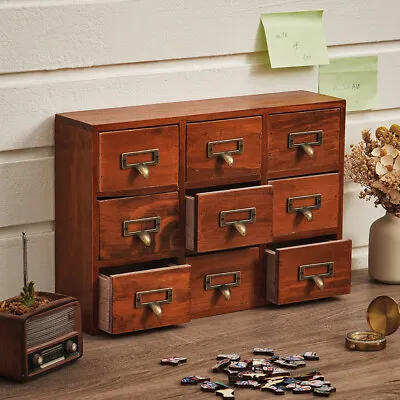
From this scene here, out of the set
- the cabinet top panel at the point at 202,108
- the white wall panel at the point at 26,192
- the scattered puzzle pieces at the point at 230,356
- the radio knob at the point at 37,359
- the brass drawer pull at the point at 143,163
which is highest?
the cabinet top panel at the point at 202,108

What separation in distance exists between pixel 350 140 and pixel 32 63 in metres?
0.81

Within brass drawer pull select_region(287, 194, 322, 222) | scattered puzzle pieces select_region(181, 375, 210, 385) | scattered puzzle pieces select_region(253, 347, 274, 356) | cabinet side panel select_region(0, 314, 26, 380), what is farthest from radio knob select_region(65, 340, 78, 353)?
brass drawer pull select_region(287, 194, 322, 222)

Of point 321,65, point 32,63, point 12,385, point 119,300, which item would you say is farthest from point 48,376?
point 321,65

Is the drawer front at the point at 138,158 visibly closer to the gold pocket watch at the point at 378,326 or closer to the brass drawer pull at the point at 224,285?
the brass drawer pull at the point at 224,285

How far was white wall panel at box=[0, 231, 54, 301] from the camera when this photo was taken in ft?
7.69

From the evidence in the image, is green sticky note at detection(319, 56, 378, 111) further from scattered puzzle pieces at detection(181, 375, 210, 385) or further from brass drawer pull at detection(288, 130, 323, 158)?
scattered puzzle pieces at detection(181, 375, 210, 385)

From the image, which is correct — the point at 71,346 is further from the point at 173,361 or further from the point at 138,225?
the point at 138,225

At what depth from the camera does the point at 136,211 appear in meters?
2.27

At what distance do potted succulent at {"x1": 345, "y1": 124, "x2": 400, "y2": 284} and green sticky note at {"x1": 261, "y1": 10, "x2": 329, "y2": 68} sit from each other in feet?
0.69

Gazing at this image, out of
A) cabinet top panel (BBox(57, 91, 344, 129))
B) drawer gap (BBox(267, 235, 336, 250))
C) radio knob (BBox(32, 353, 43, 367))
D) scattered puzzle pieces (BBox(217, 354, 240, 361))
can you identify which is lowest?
scattered puzzle pieces (BBox(217, 354, 240, 361))

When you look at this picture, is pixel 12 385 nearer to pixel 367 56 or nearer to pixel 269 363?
pixel 269 363

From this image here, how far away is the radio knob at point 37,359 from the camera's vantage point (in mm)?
2033

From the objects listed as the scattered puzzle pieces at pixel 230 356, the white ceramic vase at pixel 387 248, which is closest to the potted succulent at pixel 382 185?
the white ceramic vase at pixel 387 248

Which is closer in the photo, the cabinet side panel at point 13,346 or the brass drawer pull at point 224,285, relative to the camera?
the cabinet side panel at point 13,346
